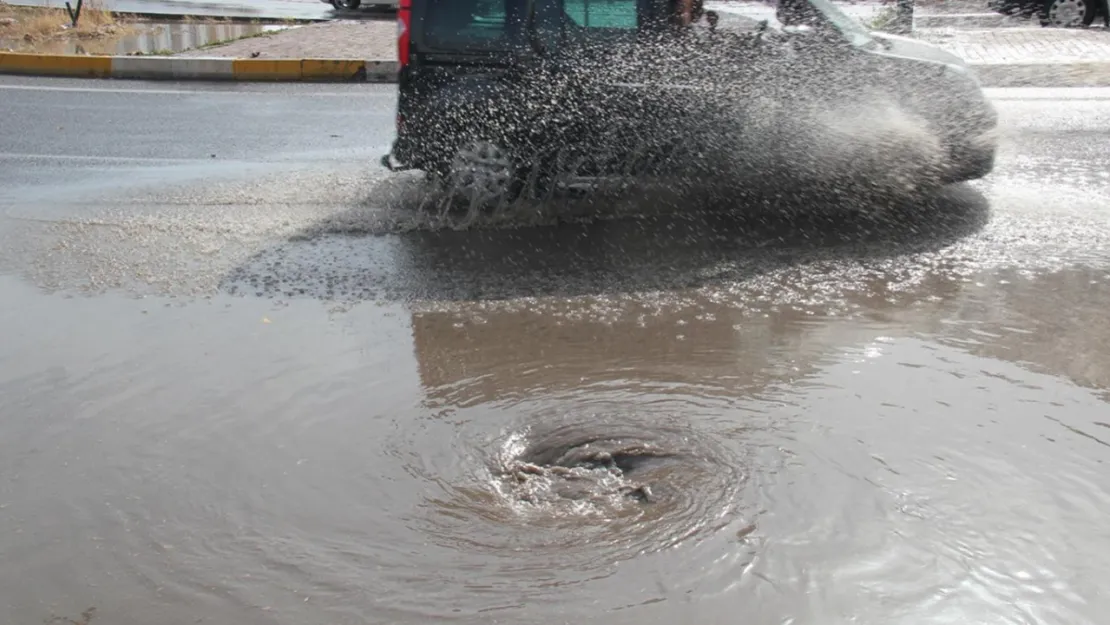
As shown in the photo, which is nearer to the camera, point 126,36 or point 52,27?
point 126,36

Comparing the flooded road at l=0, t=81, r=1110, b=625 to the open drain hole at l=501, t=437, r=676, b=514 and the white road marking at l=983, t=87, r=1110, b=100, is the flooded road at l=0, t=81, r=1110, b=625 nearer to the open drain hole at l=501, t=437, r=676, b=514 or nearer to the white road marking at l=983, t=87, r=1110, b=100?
the open drain hole at l=501, t=437, r=676, b=514

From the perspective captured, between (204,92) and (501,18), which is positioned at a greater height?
(501,18)

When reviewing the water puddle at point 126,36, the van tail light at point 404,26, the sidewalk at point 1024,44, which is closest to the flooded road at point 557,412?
the van tail light at point 404,26

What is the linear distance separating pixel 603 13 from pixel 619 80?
379 mm

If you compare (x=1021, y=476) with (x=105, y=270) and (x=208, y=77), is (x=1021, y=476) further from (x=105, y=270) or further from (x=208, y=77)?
(x=208, y=77)

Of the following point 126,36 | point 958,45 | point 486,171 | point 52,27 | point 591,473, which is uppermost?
point 52,27

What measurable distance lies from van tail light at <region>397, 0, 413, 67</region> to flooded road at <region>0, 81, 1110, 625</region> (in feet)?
2.81

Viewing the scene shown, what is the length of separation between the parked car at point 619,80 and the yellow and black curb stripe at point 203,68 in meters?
6.16

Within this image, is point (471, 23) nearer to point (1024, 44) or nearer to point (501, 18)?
point (501, 18)

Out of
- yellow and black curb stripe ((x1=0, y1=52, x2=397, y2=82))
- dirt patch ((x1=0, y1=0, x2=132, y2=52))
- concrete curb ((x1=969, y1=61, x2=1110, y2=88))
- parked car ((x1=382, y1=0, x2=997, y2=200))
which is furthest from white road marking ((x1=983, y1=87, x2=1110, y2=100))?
dirt patch ((x1=0, y1=0, x2=132, y2=52))

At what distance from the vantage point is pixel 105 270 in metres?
5.59

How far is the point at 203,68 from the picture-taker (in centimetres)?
1285

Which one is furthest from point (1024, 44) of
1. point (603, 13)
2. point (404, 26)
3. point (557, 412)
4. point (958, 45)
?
point (557, 412)

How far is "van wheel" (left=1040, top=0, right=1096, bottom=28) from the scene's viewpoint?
14.5m
